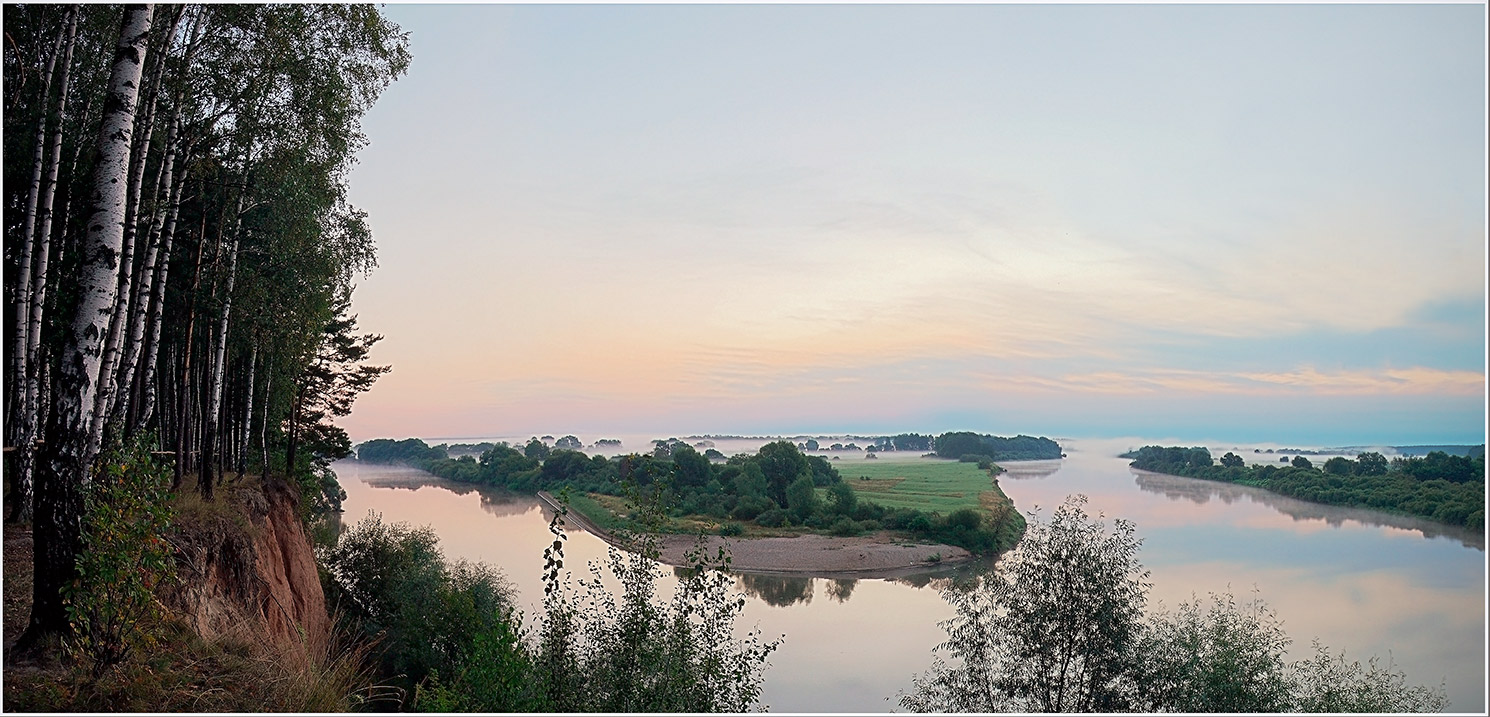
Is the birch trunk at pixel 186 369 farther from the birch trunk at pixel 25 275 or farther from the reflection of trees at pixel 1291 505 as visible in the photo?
the reflection of trees at pixel 1291 505

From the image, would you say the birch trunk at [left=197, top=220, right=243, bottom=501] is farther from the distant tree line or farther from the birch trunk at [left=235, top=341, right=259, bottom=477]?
the distant tree line

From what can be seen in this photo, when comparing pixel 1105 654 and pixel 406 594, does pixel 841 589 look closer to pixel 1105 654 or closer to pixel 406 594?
pixel 406 594

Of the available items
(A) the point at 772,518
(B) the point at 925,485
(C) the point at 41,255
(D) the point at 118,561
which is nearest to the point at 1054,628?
(D) the point at 118,561

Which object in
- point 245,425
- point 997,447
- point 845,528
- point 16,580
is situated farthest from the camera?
point 997,447

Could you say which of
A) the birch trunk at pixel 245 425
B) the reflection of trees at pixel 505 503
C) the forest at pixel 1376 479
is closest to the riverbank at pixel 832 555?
the forest at pixel 1376 479

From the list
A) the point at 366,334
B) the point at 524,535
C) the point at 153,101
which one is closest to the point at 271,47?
the point at 153,101

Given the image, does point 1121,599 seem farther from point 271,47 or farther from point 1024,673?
point 271,47
